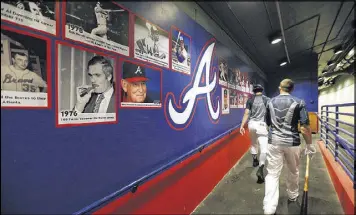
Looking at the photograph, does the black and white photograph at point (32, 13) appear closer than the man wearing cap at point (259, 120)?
Yes

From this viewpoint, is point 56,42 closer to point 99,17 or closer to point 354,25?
point 99,17

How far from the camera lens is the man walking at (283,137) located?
7.36ft

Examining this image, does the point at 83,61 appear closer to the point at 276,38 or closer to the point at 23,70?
the point at 23,70

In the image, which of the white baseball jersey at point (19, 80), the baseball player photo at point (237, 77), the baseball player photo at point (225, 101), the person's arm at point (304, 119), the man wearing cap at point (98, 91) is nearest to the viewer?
the white baseball jersey at point (19, 80)

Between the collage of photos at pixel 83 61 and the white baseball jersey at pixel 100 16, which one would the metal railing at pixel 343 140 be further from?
the white baseball jersey at pixel 100 16

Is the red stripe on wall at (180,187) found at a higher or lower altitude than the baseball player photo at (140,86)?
lower

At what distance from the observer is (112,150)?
139 cm

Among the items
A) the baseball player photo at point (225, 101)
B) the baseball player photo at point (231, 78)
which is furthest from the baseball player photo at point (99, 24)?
the baseball player photo at point (231, 78)

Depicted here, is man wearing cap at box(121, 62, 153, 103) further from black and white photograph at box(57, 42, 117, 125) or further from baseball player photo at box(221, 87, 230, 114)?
baseball player photo at box(221, 87, 230, 114)

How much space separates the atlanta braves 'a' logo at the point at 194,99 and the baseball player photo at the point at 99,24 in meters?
0.78

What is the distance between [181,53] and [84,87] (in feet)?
4.37

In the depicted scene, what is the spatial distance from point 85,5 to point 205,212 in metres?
2.48

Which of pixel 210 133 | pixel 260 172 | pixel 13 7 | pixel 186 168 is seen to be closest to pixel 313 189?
pixel 260 172

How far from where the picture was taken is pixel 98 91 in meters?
1.29
